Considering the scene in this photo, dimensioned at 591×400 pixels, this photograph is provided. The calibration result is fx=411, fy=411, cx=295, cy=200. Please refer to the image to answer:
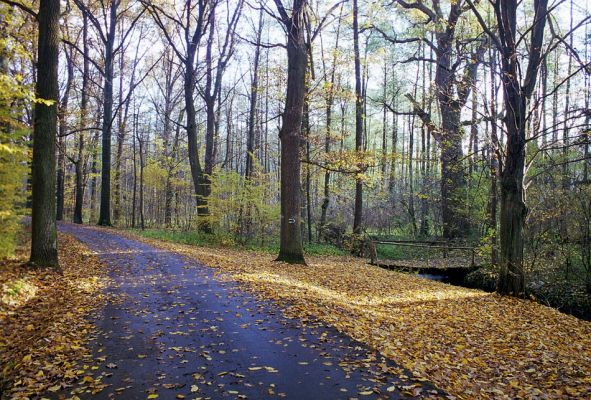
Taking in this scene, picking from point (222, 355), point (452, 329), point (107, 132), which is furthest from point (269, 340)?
point (107, 132)

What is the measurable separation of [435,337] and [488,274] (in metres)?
8.24

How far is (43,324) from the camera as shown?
19.7 feet

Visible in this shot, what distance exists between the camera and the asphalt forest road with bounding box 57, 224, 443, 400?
4207 mm

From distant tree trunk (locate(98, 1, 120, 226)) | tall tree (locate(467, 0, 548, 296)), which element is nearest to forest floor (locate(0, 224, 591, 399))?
tall tree (locate(467, 0, 548, 296))

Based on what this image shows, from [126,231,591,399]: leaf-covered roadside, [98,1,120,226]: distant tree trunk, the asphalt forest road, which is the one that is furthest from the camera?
[98,1,120,226]: distant tree trunk

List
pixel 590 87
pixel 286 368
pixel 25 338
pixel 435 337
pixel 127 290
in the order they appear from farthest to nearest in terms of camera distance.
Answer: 1. pixel 590 87
2. pixel 127 290
3. pixel 435 337
4. pixel 25 338
5. pixel 286 368

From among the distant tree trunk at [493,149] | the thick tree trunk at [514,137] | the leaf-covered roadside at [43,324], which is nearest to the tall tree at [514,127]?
the thick tree trunk at [514,137]

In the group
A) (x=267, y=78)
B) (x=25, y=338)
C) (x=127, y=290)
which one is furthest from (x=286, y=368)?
(x=267, y=78)

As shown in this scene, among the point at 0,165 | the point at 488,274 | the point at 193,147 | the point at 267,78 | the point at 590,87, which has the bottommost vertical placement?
the point at 488,274

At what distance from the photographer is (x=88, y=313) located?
661 centimetres

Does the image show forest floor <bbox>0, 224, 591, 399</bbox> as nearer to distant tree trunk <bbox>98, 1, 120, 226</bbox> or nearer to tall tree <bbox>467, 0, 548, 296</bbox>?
tall tree <bbox>467, 0, 548, 296</bbox>

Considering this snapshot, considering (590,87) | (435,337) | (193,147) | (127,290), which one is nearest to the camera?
(435,337)

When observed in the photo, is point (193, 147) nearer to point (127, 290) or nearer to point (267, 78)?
point (267, 78)

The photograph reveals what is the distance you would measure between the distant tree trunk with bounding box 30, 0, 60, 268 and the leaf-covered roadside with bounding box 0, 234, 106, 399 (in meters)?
0.58
